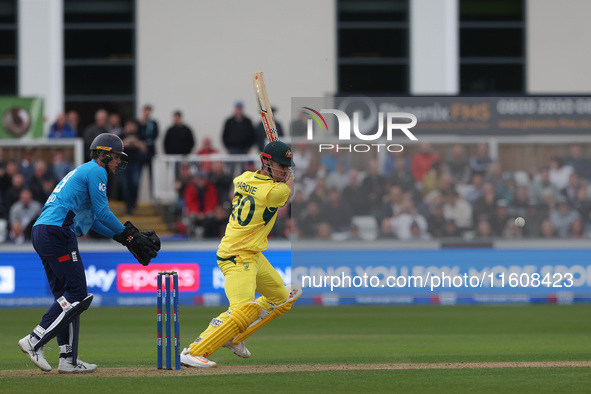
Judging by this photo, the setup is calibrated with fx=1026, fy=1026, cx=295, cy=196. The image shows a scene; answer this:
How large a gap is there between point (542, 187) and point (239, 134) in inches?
256

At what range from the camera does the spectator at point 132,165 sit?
21.8m

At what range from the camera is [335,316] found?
17531 millimetres

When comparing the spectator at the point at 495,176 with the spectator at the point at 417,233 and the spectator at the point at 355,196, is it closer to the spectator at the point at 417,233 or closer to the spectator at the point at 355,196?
the spectator at the point at 417,233

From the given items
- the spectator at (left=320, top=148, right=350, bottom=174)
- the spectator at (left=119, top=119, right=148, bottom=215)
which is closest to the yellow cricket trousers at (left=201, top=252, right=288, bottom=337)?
the spectator at (left=320, top=148, right=350, bottom=174)

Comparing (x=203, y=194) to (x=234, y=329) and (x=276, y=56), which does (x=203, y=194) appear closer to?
Answer: (x=276, y=56)

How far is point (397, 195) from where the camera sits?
68.5 ft

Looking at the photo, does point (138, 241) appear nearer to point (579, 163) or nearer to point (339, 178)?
point (339, 178)

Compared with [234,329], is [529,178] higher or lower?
higher

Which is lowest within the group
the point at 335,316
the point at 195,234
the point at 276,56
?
the point at 335,316

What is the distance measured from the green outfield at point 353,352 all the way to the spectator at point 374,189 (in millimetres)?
2592

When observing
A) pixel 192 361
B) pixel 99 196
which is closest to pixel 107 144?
pixel 99 196

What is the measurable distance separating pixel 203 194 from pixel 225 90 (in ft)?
20.7

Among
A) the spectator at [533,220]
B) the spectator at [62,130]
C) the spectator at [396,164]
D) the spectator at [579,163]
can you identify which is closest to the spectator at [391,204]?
the spectator at [396,164]

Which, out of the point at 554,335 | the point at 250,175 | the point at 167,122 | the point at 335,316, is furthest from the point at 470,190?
the point at 250,175
